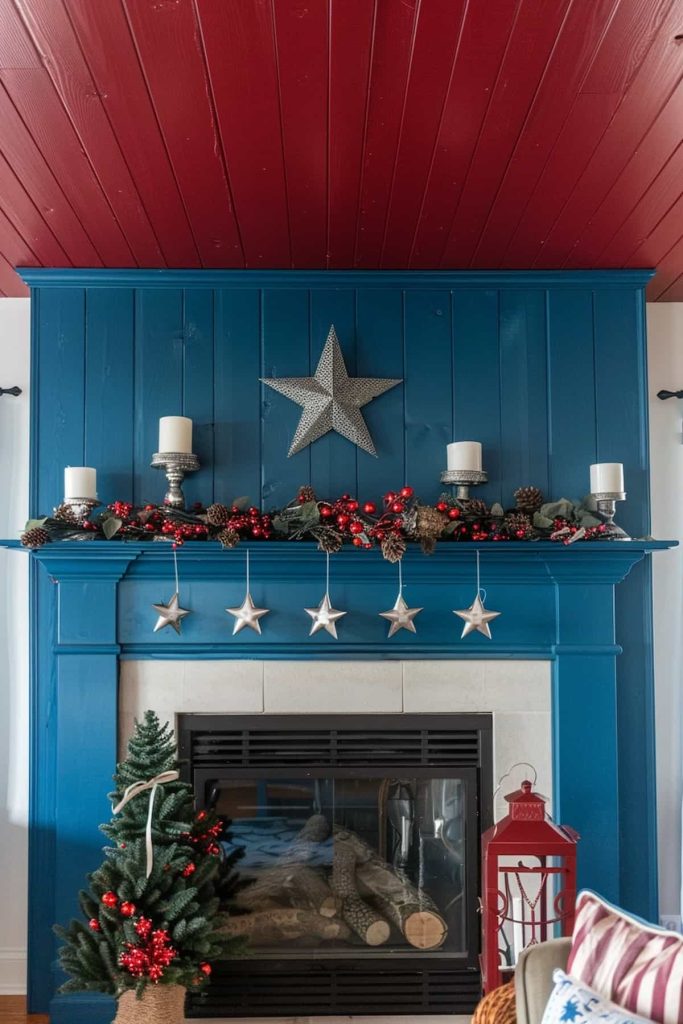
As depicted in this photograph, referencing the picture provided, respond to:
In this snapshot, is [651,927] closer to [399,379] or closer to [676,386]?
[399,379]

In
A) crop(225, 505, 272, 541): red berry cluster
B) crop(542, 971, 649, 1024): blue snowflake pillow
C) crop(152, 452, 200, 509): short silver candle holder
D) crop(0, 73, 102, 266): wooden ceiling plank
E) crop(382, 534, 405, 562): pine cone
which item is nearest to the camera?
crop(542, 971, 649, 1024): blue snowflake pillow

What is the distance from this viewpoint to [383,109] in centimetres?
202

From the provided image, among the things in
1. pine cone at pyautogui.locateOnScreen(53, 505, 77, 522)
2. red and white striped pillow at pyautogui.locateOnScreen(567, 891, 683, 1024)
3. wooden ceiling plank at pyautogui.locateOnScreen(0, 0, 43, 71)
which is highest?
wooden ceiling plank at pyautogui.locateOnScreen(0, 0, 43, 71)

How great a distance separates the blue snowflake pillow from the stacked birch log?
4.56 feet

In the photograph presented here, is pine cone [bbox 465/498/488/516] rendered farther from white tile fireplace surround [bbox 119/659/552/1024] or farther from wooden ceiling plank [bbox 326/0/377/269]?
wooden ceiling plank [bbox 326/0/377/269]

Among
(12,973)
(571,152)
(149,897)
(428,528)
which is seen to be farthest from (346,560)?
(12,973)

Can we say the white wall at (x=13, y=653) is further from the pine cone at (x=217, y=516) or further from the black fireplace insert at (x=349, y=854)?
the pine cone at (x=217, y=516)

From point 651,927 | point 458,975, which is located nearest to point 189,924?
point 458,975

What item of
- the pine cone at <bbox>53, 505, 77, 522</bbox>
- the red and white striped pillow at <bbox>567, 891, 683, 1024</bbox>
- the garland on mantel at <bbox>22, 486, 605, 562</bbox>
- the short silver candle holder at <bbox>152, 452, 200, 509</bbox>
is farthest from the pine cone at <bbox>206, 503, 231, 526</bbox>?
the red and white striped pillow at <bbox>567, 891, 683, 1024</bbox>

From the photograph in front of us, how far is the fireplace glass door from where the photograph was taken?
2.93 metres

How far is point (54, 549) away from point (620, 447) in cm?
192

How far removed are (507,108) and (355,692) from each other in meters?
1.78

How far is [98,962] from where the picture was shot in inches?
92.6

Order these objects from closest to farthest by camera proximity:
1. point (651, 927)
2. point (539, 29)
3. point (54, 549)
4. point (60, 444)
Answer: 1. point (651, 927)
2. point (539, 29)
3. point (54, 549)
4. point (60, 444)
